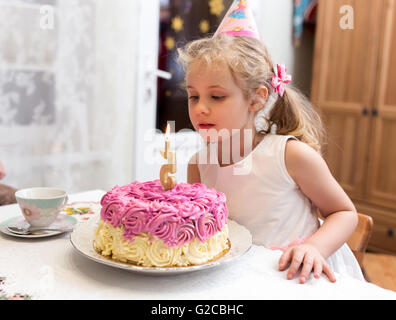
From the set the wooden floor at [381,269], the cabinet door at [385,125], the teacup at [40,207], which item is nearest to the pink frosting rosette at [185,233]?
the teacup at [40,207]

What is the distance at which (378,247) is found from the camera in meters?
2.96

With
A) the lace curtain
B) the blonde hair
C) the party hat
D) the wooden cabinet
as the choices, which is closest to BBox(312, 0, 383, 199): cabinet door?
the wooden cabinet

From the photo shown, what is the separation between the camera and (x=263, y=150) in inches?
47.4

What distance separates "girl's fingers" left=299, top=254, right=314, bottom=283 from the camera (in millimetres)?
734

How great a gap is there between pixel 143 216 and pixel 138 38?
80.6 inches

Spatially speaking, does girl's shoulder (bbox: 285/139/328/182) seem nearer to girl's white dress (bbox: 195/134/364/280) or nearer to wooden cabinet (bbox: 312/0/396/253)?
girl's white dress (bbox: 195/134/364/280)

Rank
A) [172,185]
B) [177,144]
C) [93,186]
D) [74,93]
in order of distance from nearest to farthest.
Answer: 1. [172,185]
2. [74,93]
3. [93,186]
4. [177,144]

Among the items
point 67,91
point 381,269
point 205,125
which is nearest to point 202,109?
point 205,125

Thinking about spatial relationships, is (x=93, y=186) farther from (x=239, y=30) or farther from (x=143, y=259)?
(x=143, y=259)

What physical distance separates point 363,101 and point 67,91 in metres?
1.85

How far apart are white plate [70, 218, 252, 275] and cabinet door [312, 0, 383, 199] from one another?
2.30 meters

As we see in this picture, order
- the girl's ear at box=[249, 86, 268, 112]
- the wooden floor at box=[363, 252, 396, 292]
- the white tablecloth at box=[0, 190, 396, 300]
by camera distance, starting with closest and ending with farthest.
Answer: the white tablecloth at box=[0, 190, 396, 300]
the girl's ear at box=[249, 86, 268, 112]
the wooden floor at box=[363, 252, 396, 292]

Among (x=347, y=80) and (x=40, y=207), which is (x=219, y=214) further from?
(x=347, y=80)
